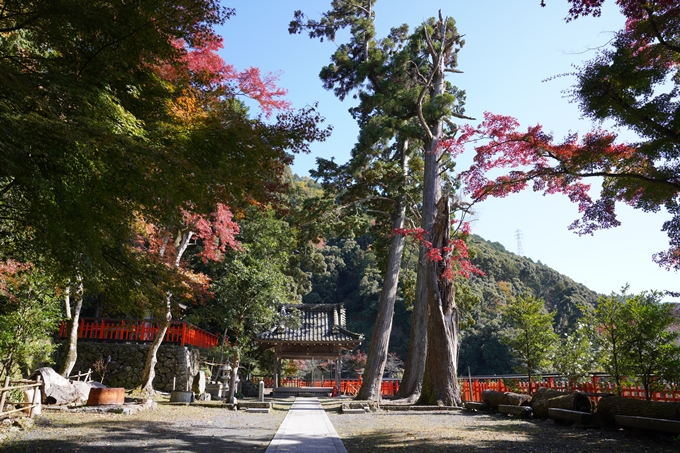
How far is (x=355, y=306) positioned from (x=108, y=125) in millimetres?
32806

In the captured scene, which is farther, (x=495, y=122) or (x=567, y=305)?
(x=567, y=305)

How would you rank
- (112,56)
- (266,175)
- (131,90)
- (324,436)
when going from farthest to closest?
(324,436), (266,175), (131,90), (112,56)

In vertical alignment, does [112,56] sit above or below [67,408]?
above

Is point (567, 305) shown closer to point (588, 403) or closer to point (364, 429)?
point (588, 403)

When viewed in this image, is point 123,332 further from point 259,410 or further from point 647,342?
point 647,342

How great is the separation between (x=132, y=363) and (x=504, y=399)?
12100 millimetres

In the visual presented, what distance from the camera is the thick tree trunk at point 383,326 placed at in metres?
13.3

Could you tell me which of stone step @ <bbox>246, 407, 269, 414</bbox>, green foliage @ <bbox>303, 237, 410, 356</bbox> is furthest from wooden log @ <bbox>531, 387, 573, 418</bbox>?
green foliage @ <bbox>303, 237, 410, 356</bbox>

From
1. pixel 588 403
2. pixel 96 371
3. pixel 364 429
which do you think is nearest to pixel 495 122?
pixel 588 403

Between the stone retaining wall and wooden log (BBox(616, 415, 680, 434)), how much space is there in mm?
13126

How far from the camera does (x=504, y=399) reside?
32.2ft

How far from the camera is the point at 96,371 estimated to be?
14469 mm

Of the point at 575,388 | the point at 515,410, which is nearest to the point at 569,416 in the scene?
the point at 515,410

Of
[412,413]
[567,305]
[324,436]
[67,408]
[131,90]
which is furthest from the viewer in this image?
[567,305]
